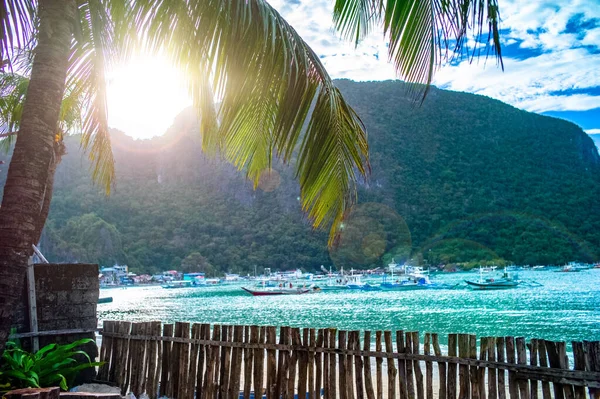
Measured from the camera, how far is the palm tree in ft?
10.4

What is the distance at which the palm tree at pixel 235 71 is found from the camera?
3.18m

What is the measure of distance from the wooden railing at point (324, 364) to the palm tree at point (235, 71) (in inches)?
47.3

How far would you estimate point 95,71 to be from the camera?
19.6 feet

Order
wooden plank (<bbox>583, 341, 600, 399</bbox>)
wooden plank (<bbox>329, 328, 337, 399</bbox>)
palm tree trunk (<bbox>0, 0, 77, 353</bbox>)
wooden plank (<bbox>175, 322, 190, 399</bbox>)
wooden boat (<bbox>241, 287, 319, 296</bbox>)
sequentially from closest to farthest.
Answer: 1. palm tree trunk (<bbox>0, 0, 77, 353</bbox>)
2. wooden plank (<bbox>583, 341, 600, 399</bbox>)
3. wooden plank (<bbox>329, 328, 337, 399</bbox>)
4. wooden plank (<bbox>175, 322, 190, 399</bbox>)
5. wooden boat (<bbox>241, 287, 319, 296</bbox>)

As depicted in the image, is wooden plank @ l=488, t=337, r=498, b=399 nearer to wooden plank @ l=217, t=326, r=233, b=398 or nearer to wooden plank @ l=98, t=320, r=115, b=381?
wooden plank @ l=217, t=326, r=233, b=398

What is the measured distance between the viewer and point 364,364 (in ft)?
15.7

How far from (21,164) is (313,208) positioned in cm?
268

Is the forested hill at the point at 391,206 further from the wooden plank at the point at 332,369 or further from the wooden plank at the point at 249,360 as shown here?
the wooden plank at the point at 332,369

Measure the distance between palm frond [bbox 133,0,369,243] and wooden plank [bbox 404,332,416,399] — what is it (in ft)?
4.00

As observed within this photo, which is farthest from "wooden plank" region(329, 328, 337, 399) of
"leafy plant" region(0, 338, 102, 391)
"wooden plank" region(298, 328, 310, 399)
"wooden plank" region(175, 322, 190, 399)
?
"leafy plant" region(0, 338, 102, 391)

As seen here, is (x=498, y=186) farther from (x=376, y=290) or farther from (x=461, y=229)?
(x=376, y=290)

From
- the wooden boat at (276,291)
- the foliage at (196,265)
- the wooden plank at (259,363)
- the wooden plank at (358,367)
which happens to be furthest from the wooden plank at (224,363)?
the foliage at (196,265)

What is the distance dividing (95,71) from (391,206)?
84378 millimetres

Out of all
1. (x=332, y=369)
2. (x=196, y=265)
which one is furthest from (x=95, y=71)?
(x=196, y=265)
